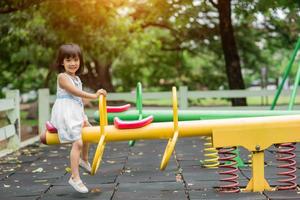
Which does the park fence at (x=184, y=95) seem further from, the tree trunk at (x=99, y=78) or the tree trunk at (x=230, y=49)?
the tree trunk at (x=99, y=78)

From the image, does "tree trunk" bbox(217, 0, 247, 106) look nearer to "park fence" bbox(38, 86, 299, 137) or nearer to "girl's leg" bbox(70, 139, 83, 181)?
"park fence" bbox(38, 86, 299, 137)

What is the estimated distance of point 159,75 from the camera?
82.3ft

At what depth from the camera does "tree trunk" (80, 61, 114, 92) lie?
22.2 meters

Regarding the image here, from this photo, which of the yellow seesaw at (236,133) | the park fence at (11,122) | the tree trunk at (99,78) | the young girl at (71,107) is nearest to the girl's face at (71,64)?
the young girl at (71,107)

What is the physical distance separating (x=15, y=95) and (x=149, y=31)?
16.2 m

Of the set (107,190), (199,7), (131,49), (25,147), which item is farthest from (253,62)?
(107,190)

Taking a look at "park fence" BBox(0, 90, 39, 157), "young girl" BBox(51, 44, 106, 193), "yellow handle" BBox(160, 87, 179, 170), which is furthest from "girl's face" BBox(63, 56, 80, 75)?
"park fence" BBox(0, 90, 39, 157)

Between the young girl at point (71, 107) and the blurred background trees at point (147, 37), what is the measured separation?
14.1ft

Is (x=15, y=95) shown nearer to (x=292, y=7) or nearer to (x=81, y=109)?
(x=81, y=109)

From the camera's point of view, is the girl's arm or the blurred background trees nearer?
the girl's arm

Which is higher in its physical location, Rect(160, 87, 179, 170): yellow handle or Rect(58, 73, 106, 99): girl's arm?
Rect(58, 73, 106, 99): girl's arm

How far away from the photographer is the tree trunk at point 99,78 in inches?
874

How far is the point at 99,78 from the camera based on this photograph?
22375 millimetres

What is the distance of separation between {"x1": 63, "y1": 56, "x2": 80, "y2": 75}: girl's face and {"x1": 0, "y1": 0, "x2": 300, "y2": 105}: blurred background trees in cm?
427
